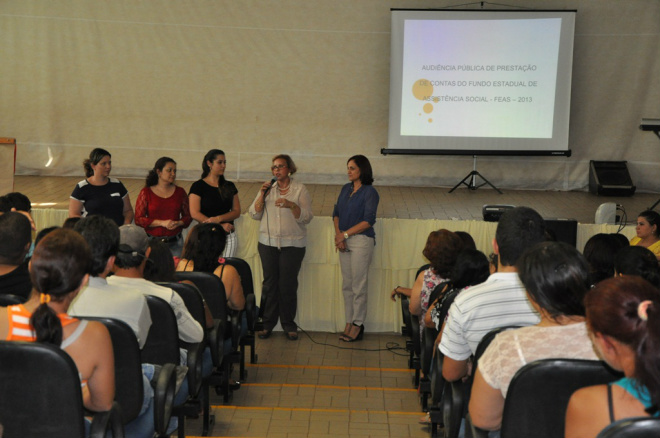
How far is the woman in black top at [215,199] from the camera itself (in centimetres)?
582

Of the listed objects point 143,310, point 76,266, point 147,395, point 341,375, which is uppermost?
point 76,266

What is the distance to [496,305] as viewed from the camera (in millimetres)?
2600

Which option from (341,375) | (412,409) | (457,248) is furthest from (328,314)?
(457,248)

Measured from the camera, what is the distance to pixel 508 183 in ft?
41.0

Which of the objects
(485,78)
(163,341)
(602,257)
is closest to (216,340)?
(163,341)

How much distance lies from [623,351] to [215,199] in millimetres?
4532

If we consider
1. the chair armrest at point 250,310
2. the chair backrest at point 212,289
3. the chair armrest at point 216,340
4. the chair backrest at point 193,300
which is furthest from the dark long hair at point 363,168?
the chair backrest at point 193,300

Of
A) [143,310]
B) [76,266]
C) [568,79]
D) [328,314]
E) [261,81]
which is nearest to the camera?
[76,266]

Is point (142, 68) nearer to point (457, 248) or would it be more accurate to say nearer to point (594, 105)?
point (594, 105)

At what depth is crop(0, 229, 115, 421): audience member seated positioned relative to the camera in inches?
80.7

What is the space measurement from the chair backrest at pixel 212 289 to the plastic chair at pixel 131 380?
1073 millimetres

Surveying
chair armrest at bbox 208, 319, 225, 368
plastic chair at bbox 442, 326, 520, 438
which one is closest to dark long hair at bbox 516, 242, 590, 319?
plastic chair at bbox 442, 326, 520, 438

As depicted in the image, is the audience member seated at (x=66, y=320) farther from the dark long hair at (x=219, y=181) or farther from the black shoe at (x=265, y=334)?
the black shoe at (x=265, y=334)

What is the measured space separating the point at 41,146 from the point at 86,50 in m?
1.87
